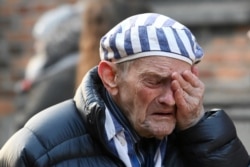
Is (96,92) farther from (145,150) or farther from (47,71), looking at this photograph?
(47,71)

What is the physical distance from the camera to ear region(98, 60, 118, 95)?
3.97 metres

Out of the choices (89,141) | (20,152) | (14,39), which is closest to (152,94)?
(89,141)

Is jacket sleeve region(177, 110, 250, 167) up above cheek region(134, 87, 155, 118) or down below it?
below

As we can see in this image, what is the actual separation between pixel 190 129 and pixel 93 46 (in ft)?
6.89

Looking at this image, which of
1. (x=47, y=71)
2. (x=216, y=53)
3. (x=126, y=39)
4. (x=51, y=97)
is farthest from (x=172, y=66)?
(x=216, y=53)

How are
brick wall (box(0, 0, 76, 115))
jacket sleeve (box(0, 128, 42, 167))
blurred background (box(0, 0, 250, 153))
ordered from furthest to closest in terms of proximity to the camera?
1. brick wall (box(0, 0, 76, 115))
2. blurred background (box(0, 0, 250, 153))
3. jacket sleeve (box(0, 128, 42, 167))

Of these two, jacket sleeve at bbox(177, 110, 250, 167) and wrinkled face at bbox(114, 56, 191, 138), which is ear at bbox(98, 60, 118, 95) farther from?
jacket sleeve at bbox(177, 110, 250, 167)

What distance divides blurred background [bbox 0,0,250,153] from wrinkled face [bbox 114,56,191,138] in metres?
2.11

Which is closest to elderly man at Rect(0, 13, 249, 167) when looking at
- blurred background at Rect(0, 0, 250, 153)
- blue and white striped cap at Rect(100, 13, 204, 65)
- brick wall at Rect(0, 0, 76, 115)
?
blue and white striped cap at Rect(100, 13, 204, 65)

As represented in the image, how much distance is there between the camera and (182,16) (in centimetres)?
825

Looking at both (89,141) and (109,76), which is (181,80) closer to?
(109,76)

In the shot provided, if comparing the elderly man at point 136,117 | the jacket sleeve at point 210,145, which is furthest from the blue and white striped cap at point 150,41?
the jacket sleeve at point 210,145

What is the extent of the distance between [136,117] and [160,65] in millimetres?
188

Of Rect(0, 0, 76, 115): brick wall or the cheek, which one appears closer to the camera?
the cheek
